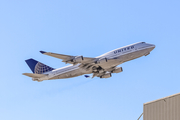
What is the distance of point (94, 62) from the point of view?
62.0 metres

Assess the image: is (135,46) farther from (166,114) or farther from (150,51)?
(166,114)

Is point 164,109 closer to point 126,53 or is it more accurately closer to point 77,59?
point 126,53

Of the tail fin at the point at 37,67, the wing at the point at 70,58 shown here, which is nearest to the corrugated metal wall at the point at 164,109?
the wing at the point at 70,58

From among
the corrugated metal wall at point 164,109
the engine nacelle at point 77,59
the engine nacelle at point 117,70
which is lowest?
the corrugated metal wall at point 164,109

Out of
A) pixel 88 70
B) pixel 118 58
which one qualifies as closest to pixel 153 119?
pixel 118 58

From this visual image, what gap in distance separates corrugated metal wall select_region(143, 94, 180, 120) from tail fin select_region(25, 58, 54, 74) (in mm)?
41100

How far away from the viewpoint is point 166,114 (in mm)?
29828

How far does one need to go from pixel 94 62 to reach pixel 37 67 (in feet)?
55.9

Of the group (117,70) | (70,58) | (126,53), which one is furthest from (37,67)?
(126,53)

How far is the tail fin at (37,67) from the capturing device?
69875mm

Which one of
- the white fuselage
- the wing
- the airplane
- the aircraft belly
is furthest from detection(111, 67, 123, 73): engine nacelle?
the wing

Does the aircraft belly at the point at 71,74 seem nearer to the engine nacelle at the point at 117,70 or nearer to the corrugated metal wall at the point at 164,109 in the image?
the engine nacelle at the point at 117,70

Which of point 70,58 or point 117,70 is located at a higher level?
point 70,58

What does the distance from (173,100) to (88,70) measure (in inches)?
1409
